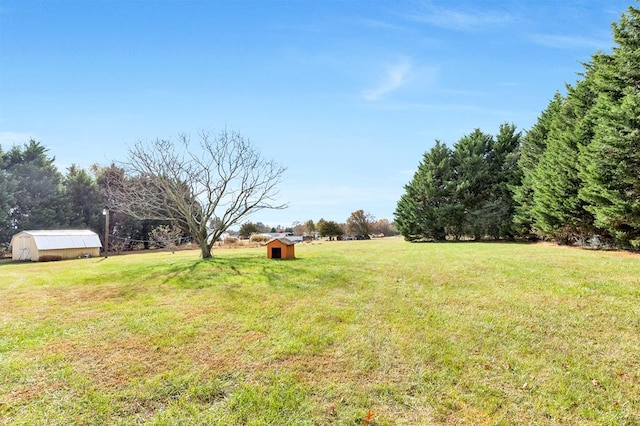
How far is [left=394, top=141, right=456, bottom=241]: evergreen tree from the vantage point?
89.8 feet

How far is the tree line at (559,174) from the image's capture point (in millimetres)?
13016

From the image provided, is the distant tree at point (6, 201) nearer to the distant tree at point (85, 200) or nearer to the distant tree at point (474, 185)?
the distant tree at point (85, 200)

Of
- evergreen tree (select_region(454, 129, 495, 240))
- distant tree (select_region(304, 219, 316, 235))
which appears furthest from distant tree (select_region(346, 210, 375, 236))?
evergreen tree (select_region(454, 129, 495, 240))

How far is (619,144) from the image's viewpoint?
40.9 feet

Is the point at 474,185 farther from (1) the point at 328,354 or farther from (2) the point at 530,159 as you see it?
(1) the point at 328,354

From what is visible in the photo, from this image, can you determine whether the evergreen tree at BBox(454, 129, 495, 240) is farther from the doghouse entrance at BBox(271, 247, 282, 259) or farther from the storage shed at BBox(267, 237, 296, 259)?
the doghouse entrance at BBox(271, 247, 282, 259)

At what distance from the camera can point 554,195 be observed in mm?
17828

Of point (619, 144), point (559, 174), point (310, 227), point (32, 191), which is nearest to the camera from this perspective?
point (619, 144)

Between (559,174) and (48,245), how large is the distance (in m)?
32.9

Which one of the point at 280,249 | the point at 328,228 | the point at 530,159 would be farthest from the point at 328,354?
the point at 328,228

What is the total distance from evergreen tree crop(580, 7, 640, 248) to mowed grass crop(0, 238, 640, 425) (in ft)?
23.2

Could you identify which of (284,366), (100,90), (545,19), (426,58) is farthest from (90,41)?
(545,19)

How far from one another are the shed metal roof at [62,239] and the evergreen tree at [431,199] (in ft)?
88.6

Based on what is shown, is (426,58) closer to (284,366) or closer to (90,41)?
(284,366)
